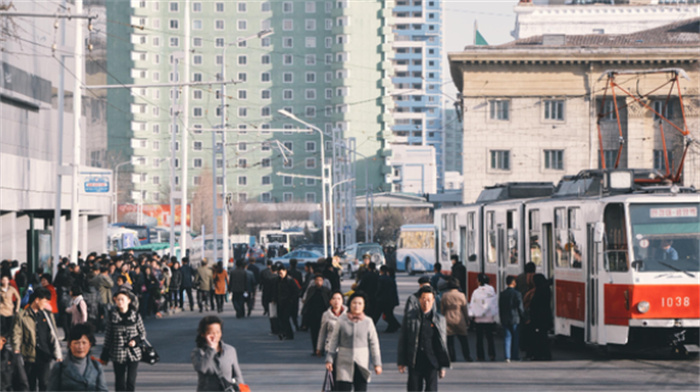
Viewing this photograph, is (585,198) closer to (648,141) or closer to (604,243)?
(604,243)

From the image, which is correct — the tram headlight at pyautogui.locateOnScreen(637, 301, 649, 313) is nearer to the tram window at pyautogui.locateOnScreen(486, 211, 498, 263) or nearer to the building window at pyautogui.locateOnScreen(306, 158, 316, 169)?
the tram window at pyautogui.locateOnScreen(486, 211, 498, 263)

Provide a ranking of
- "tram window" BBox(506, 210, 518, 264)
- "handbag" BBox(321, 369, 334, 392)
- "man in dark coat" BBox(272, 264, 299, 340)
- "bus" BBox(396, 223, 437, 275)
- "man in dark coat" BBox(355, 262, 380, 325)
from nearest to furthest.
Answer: "handbag" BBox(321, 369, 334, 392) → "tram window" BBox(506, 210, 518, 264) → "man in dark coat" BBox(272, 264, 299, 340) → "man in dark coat" BBox(355, 262, 380, 325) → "bus" BBox(396, 223, 437, 275)

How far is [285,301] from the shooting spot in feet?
79.1

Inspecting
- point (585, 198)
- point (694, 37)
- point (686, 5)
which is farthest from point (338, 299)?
point (686, 5)

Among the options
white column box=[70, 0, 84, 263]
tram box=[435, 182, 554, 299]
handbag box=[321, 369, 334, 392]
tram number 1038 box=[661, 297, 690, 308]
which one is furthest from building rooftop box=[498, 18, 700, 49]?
handbag box=[321, 369, 334, 392]

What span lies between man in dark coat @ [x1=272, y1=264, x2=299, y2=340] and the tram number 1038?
850 centimetres

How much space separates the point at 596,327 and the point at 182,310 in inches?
766

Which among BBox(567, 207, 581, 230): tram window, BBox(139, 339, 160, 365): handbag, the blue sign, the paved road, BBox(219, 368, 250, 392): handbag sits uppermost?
the blue sign

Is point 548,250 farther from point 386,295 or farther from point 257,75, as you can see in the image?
point 257,75

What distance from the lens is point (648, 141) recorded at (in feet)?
232

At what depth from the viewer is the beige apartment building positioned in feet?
228

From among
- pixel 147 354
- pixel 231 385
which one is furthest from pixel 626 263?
pixel 231 385

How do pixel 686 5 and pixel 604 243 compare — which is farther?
pixel 686 5

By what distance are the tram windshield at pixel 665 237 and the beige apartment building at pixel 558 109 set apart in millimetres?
50292
